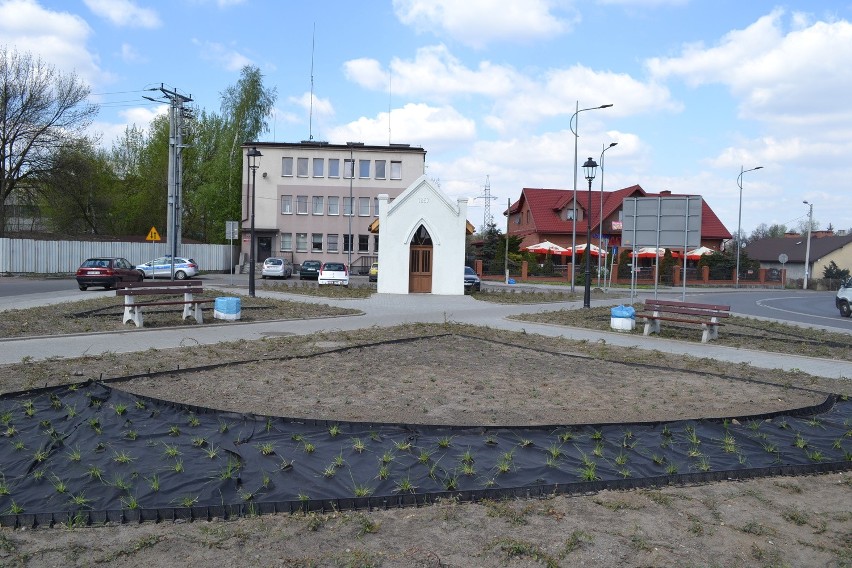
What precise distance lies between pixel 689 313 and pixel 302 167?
51.6 metres

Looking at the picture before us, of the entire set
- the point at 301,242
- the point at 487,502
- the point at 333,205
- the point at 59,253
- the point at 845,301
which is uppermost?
the point at 333,205

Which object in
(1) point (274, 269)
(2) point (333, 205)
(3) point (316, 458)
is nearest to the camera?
(3) point (316, 458)

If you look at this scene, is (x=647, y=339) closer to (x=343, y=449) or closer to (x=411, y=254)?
(x=343, y=449)

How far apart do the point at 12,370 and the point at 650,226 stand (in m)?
15.3

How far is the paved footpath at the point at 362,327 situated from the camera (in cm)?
1241

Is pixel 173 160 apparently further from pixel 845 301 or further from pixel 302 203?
pixel 845 301

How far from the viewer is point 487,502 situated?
17.2ft

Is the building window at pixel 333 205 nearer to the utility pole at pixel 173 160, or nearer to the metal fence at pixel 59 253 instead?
the metal fence at pixel 59 253

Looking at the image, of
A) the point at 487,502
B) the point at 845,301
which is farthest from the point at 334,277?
the point at 487,502

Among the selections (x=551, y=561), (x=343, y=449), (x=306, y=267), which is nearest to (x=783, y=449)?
(x=551, y=561)

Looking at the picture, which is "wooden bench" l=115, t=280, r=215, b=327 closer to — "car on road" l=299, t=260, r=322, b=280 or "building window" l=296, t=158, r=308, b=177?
"car on road" l=299, t=260, r=322, b=280

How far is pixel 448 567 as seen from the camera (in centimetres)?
426

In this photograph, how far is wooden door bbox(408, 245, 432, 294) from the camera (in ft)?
104

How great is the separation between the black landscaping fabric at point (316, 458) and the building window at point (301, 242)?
56382 mm
